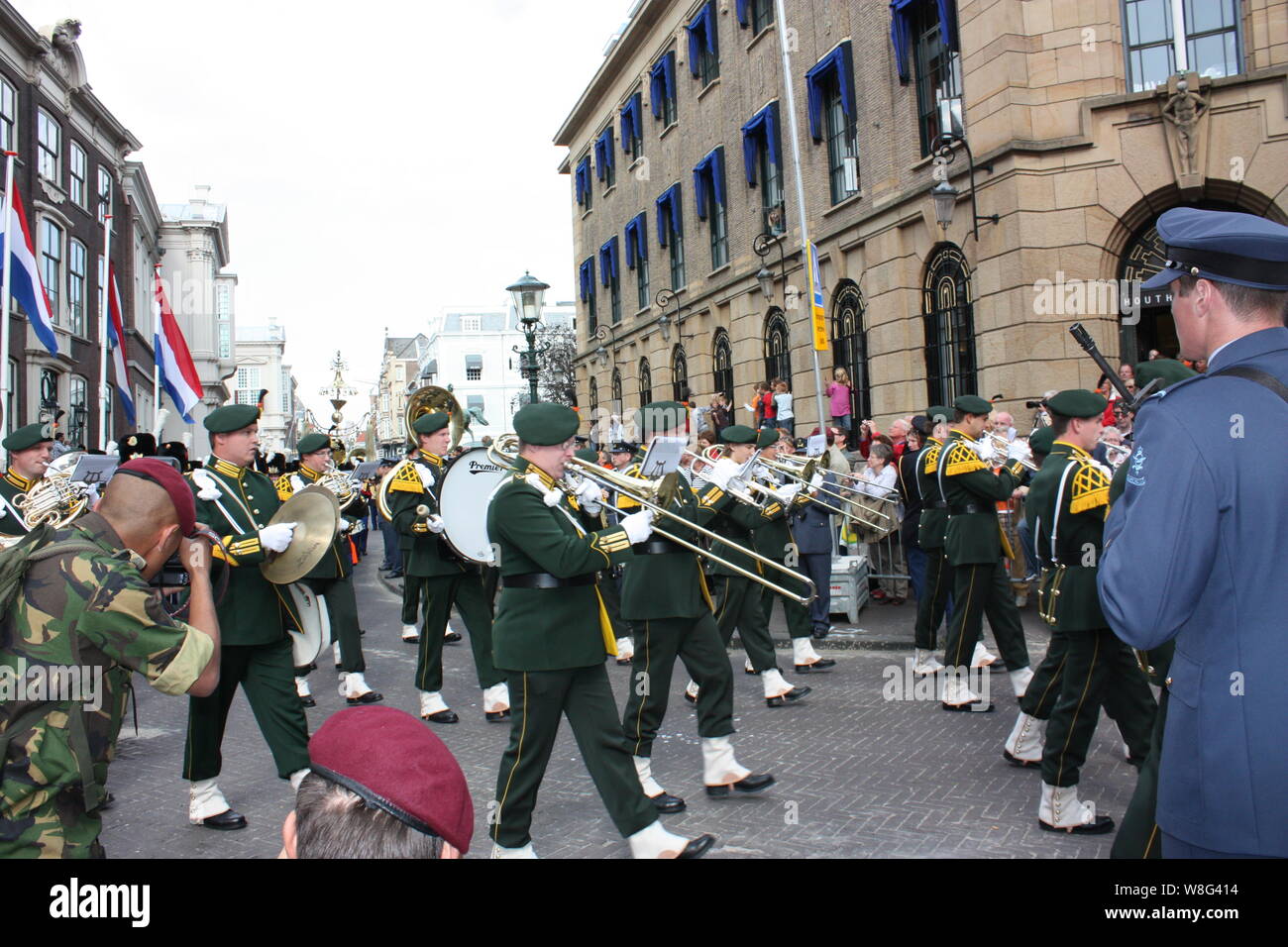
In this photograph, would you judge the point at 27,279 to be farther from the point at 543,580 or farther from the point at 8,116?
the point at 8,116

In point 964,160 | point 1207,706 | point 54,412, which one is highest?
point 964,160

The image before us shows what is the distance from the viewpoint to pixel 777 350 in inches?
899

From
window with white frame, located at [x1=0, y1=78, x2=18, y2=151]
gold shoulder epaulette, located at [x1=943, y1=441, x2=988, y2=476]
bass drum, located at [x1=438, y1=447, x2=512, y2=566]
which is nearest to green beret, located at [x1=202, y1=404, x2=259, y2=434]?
bass drum, located at [x1=438, y1=447, x2=512, y2=566]

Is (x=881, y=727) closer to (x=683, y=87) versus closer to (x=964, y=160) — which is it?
(x=964, y=160)

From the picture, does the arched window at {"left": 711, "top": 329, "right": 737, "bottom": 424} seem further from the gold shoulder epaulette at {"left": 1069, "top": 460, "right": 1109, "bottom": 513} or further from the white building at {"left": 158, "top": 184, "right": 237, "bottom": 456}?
the white building at {"left": 158, "top": 184, "right": 237, "bottom": 456}

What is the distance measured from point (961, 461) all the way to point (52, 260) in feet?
97.4

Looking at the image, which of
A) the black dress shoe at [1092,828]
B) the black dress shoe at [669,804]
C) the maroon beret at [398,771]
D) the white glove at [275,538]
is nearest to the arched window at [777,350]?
the black dress shoe at [669,804]

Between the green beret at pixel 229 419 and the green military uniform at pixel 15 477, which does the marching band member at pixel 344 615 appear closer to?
the green military uniform at pixel 15 477

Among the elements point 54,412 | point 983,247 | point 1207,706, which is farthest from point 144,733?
point 54,412

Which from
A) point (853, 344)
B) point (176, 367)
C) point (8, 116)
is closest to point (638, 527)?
point (176, 367)

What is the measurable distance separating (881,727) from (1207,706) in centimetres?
499

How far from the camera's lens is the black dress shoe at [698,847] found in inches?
180
